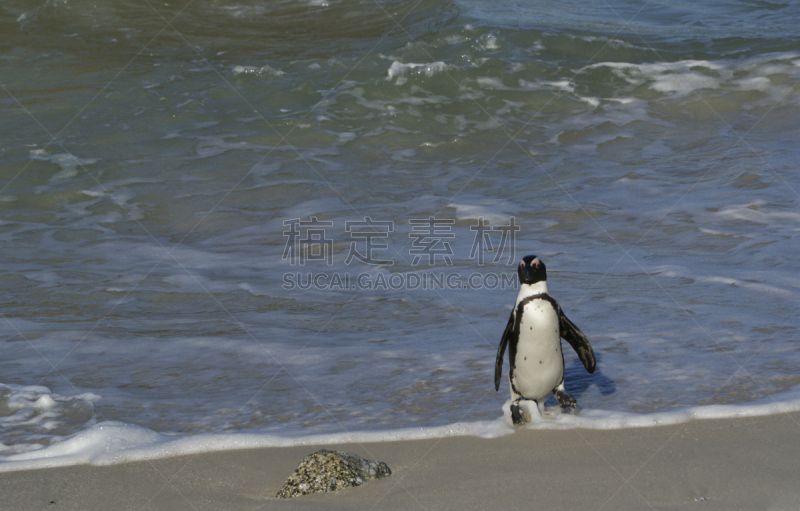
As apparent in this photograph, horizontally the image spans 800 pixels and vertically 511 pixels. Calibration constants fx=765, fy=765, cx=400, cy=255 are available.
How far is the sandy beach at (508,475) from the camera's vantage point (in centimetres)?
270

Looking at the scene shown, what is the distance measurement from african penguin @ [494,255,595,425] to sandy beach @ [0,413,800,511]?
204mm

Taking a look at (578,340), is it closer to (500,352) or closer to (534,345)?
(534,345)

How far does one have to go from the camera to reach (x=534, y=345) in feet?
11.1

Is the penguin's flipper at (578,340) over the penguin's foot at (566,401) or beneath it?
over

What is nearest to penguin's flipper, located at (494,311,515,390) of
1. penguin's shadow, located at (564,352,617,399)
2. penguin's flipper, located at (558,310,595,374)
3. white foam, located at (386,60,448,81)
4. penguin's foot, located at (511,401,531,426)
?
penguin's foot, located at (511,401,531,426)

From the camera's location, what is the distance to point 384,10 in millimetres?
13547

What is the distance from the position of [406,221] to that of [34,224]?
343cm

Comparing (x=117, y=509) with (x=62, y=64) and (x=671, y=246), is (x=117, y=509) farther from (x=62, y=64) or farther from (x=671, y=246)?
(x=62, y=64)

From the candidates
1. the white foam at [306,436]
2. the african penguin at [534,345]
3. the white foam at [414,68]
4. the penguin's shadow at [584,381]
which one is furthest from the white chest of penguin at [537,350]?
the white foam at [414,68]

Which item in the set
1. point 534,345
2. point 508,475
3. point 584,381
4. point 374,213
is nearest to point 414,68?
point 374,213

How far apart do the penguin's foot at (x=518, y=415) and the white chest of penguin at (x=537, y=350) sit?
0.25 ft

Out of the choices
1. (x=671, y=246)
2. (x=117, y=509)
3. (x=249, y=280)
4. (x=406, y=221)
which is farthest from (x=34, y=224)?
(x=671, y=246)

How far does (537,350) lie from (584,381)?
0.57 metres

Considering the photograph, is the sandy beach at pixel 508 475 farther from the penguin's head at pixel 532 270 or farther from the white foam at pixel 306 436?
the penguin's head at pixel 532 270
